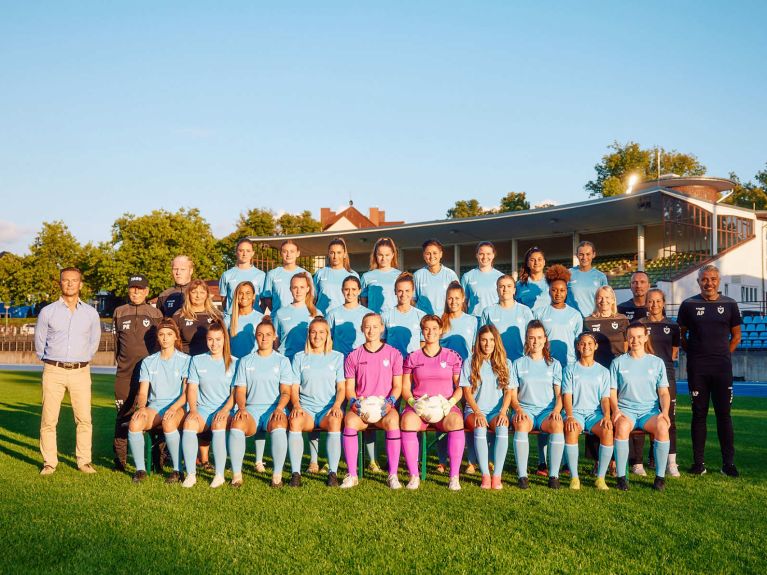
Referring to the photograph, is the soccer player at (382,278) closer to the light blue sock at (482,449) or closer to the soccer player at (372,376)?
the soccer player at (372,376)

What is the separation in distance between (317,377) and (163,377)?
144cm

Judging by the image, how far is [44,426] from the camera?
6.71 meters

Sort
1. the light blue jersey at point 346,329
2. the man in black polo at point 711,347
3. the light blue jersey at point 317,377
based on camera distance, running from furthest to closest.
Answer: the light blue jersey at point 346,329, the man in black polo at point 711,347, the light blue jersey at point 317,377

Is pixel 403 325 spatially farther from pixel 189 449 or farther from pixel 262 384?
pixel 189 449

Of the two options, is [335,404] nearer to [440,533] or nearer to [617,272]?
[440,533]

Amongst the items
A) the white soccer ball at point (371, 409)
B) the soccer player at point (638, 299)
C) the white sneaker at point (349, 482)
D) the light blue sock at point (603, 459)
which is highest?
the soccer player at point (638, 299)

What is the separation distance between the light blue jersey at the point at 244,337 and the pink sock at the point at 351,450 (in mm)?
1538

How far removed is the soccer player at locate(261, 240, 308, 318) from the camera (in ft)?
25.1

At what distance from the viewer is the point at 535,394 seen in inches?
247

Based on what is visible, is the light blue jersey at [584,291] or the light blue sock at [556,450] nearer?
the light blue sock at [556,450]

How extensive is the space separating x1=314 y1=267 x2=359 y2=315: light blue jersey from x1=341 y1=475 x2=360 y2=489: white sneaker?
6.99ft

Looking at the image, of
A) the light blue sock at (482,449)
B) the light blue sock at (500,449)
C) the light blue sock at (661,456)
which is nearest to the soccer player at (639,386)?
the light blue sock at (661,456)

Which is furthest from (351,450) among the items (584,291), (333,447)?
(584,291)

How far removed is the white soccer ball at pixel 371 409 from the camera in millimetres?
6113
